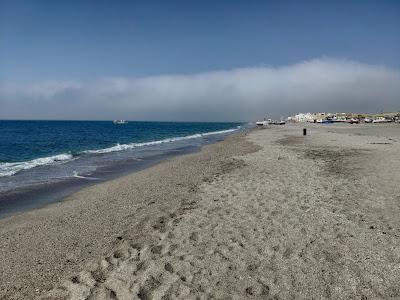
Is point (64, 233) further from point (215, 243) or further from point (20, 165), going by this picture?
point (20, 165)

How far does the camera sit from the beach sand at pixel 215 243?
5414mm

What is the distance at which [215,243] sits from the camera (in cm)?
701

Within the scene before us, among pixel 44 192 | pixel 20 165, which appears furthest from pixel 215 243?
pixel 20 165

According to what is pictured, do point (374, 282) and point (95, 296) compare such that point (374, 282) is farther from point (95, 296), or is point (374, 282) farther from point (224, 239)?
point (95, 296)

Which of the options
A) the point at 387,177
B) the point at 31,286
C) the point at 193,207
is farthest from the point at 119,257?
the point at 387,177

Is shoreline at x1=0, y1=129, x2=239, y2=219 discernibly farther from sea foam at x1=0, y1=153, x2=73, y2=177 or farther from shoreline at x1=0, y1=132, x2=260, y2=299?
sea foam at x1=0, y1=153, x2=73, y2=177

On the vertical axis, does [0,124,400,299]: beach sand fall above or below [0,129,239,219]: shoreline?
above

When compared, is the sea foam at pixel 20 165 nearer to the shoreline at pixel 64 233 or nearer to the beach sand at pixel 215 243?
the shoreline at pixel 64 233

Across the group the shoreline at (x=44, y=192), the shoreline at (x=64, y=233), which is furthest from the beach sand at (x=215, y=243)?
the shoreline at (x=44, y=192)

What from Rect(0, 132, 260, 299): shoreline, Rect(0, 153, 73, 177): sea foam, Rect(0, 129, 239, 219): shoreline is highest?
Rect(0, 132, 260, 299): shoreline

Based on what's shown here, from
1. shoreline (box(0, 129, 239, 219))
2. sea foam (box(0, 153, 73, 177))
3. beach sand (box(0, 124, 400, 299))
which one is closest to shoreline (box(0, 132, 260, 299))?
beach sand (box(0, 124, 400, 299))

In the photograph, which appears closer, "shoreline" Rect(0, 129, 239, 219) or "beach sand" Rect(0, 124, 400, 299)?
"beach sand" Rect(0, 124, 400, 299)

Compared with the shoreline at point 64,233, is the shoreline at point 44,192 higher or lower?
lower

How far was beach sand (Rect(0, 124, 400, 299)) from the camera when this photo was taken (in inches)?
213
